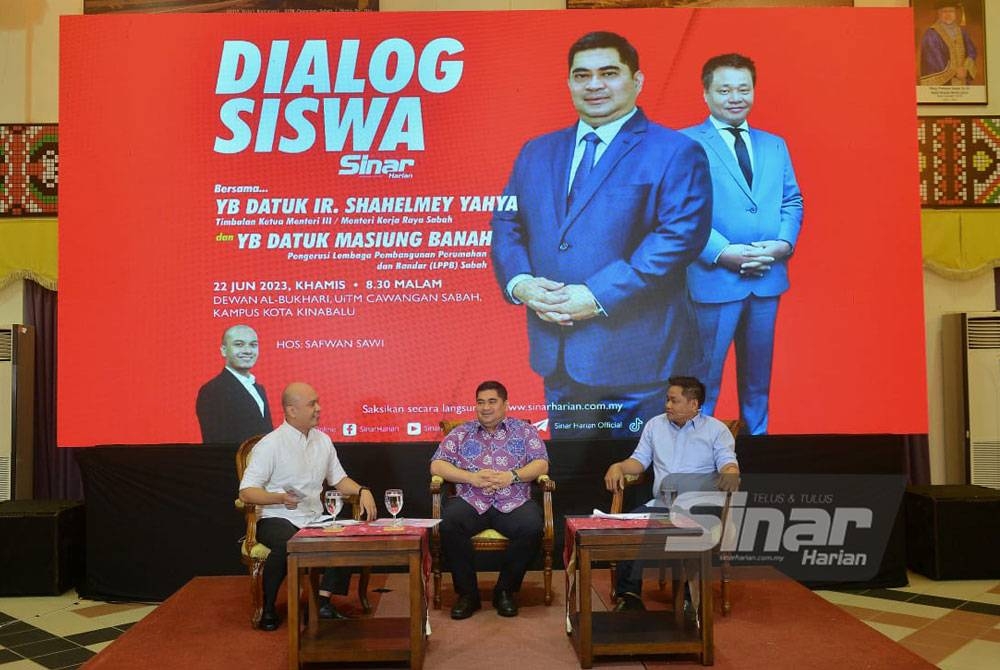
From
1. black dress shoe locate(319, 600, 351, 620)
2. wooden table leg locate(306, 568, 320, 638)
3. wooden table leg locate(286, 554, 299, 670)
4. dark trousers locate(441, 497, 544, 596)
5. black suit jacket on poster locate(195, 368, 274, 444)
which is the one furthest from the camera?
black suit jacket on poster locate(195, 368, 274, 444)

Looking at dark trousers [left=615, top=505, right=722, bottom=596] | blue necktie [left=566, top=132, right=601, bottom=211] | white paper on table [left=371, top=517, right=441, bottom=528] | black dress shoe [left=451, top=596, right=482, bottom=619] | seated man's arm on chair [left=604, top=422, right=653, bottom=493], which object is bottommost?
black dress shoe [left=451, top=596, right=482, bottom=619]

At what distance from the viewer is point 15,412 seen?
600cm

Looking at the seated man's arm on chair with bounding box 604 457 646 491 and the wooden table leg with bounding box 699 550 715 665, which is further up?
the seated man's arm on chair with bounding box 604 457 646 491

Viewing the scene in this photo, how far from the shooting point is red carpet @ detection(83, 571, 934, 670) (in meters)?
3.37

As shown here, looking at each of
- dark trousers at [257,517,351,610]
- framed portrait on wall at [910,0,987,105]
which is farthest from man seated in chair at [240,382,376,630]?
framed portrait on wall at [910,0,987,105]

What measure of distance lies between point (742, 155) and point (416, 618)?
326cm

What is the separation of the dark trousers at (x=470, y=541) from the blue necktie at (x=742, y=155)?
7.65ft

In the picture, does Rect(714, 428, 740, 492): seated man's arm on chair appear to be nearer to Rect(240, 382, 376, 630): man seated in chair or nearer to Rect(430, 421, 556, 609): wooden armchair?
Rect(430, 421, 556, 609): wooden armchair

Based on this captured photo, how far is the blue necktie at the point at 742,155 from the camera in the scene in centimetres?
509

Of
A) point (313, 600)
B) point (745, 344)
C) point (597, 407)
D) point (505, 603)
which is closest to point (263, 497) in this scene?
point (313, 600)

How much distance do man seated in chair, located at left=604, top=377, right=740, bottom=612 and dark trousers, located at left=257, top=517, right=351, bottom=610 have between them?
4.20 ft

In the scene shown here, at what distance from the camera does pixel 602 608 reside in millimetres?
A: 4156

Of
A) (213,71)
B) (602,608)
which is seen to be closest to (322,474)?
(602,608)

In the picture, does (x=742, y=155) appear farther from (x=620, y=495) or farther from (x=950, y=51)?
(x=950, y=51)
